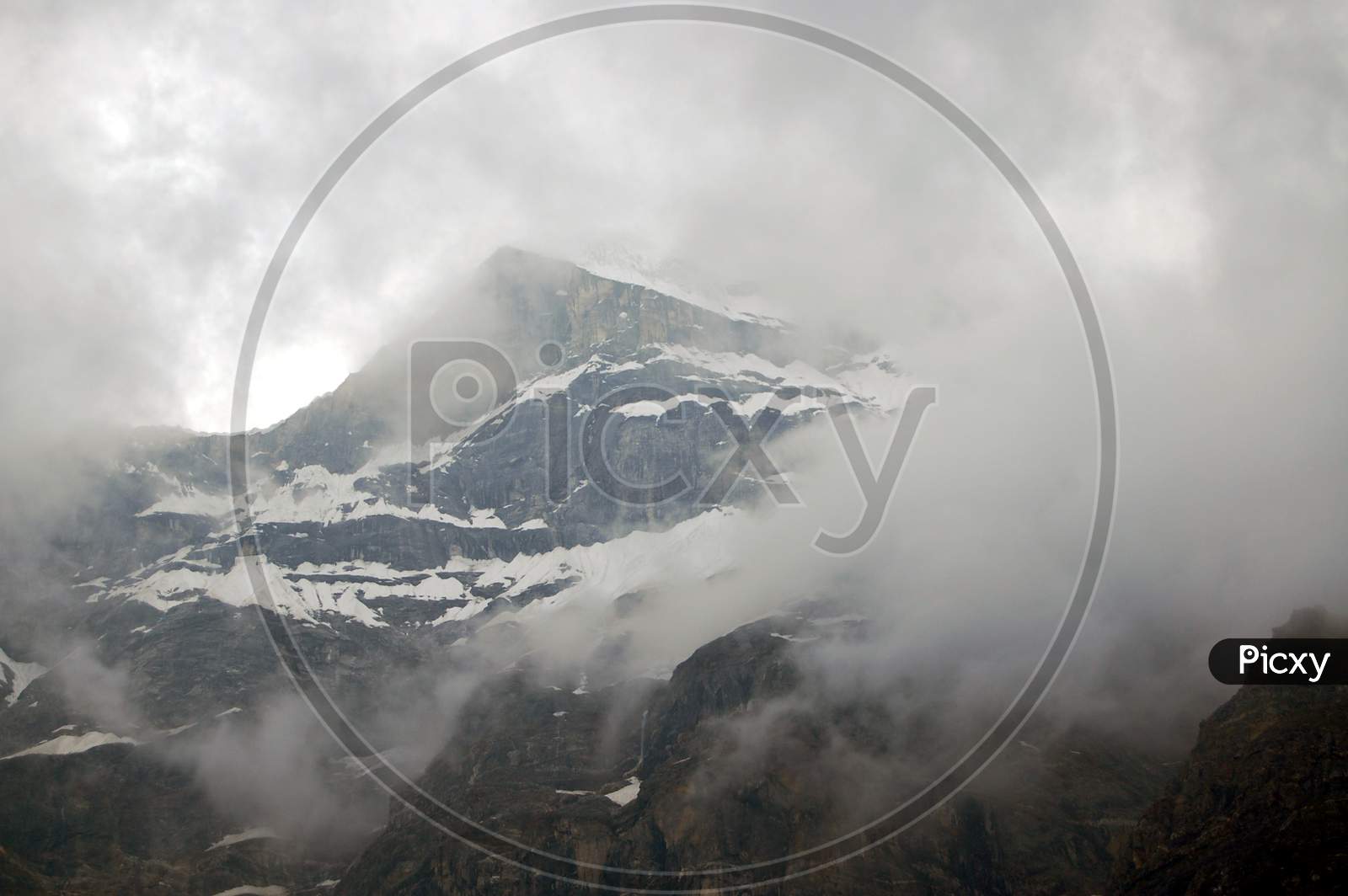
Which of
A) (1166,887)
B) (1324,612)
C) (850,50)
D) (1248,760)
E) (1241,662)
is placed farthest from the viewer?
(1324,612)

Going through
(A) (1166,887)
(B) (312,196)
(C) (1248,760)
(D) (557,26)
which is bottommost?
(A) (1166,887)

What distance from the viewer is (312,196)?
13762cm

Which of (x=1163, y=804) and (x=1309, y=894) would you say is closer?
(x=1309, y=894)

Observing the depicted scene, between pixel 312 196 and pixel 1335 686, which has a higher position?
pixel 312 196

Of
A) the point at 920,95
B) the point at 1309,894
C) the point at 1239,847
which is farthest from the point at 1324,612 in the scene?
the point at 920,95

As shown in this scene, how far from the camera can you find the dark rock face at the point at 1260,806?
131m

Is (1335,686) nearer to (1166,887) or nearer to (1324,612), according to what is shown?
(1324,612)

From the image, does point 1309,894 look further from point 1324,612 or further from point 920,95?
point 920,95

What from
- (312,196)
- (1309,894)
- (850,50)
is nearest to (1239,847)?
(1309,894)

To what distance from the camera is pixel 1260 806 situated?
15075 cm

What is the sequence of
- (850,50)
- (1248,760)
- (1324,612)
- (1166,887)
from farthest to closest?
(1324,612), (1248,760), (1166,887), (850,50)

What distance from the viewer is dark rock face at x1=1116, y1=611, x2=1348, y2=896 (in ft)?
429

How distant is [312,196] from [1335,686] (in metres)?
169

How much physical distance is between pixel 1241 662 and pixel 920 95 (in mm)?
77234
